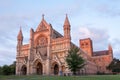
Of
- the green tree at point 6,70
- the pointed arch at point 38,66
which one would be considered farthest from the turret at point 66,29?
the green tree at point 6,70

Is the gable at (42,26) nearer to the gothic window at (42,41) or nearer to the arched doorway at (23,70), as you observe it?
the gothic window at (42,41)

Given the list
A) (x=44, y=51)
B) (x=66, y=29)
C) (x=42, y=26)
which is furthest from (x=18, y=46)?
(x=66, y=29)

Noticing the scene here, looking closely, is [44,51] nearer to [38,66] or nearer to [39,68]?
[38,66]

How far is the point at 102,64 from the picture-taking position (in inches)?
3959

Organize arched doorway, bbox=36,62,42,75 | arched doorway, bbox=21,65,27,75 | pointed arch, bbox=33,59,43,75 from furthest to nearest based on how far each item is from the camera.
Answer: arched doorway, bbox=21,65,27,75
arched doorway, bbox=36,62,42,75
pointed arch, bbox=33,59,43,75

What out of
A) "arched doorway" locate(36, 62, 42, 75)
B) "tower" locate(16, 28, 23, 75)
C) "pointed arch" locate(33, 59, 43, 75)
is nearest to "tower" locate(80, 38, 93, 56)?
"tower" locate(16, 28, 23, 75)

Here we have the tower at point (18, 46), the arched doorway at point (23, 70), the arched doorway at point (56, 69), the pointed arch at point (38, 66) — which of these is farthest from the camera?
the tower at point (18, 46)

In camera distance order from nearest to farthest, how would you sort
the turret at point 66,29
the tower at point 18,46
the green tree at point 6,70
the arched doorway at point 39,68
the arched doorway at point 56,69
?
the turret at point 66,29 → the arched doorway at point 56,69 → the arched doorway at point 39,68 → the tower at point 18,46 → the green tree at point 6,70

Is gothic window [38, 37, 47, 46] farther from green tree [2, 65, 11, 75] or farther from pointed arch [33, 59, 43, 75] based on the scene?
green tree [2, 65, 11, 75]

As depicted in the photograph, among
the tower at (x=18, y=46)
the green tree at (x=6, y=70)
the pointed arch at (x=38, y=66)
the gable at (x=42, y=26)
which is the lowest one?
the green tree at (x=6, y=70)

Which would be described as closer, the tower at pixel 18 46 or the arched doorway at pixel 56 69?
the arched doorway at pixel 56 69

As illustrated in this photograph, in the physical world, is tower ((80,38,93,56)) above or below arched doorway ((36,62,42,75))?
above

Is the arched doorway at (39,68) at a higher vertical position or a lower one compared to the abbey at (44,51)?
lower

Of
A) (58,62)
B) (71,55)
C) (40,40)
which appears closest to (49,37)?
(40,40)
